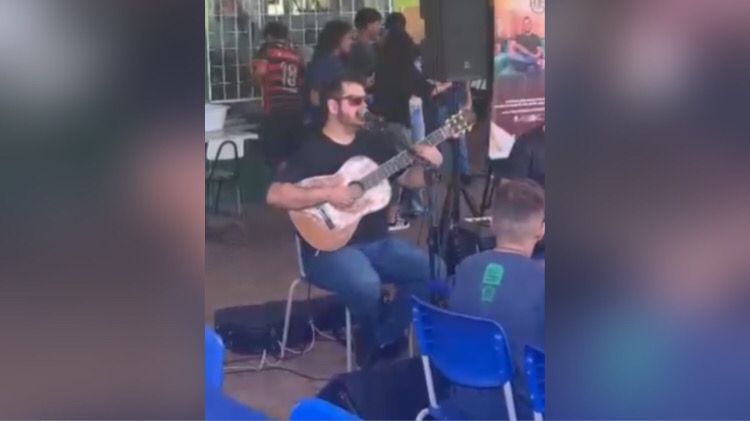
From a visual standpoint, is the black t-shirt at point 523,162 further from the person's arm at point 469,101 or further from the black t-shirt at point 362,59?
the black t-shirt at point 362,59

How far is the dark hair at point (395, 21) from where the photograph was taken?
1936 mm

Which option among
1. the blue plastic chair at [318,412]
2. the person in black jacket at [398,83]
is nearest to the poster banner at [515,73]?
the person in black jacket at [398,83]

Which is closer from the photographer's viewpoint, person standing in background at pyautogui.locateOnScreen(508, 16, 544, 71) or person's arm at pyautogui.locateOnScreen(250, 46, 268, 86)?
person's arm at pyautogui.locateOnScreen(250, 46, 268, 86)

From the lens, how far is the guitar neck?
2.03 meters

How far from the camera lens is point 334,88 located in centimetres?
198

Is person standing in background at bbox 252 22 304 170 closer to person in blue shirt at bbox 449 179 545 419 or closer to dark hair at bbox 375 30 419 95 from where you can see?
dark hair at bbox 375 30 419 95

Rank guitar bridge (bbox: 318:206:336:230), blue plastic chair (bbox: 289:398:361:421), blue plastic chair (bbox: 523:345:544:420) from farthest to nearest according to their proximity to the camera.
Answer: guitar bridge (bbox: 318:206:336:230) → blue plastic chair (bbox: 523:345:544:420) → blue plastic chair (bbox: 289:398:361:421)

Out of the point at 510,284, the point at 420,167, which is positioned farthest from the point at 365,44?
the point at 510,284

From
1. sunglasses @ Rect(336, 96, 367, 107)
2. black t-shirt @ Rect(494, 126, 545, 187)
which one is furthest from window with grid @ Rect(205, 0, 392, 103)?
black t-shirt @ Rect(494, 126, 545, 187)

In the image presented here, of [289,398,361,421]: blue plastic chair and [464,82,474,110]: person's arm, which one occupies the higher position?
[464,82,474,110]: person's arm

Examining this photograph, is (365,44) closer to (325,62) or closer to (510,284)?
(325,62)

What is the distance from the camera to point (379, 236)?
6.75ft

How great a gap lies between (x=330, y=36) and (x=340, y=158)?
0.22m

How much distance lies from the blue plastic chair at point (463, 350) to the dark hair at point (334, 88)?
398 millimetres
